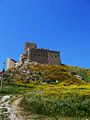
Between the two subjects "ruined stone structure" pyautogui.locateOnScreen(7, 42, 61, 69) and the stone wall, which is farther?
the stone wall

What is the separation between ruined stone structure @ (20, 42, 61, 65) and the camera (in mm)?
128375

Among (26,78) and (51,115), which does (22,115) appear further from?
(26,78)

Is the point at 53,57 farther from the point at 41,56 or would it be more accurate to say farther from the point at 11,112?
the point at 11,112

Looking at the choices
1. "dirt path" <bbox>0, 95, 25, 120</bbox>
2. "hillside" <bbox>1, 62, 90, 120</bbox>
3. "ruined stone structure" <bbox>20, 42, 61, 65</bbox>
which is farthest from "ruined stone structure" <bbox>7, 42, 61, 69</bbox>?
"dirt path" <bbox>0, 95, 25, 120</bbox>

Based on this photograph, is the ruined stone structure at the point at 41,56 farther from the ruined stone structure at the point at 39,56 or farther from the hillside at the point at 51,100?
the hillside at the point at 51,100

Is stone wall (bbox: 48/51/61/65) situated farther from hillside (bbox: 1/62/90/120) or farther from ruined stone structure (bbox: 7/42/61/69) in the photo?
hillside (bbox: 1/62/90/120)

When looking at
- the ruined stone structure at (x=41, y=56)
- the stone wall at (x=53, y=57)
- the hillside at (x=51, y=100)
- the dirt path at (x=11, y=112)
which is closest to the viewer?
the dirt path at (x=11, y=112)

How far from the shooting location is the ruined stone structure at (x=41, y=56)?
12838 cm

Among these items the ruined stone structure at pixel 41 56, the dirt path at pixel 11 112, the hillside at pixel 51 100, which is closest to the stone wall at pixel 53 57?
the ruined stone structure at pixel 41 56

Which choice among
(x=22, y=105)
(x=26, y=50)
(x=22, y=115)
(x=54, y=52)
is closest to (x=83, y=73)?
(x=54, y=52)

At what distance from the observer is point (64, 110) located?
51969 millimetres

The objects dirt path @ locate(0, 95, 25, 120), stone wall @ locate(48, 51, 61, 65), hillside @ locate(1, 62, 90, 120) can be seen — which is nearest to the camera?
dirt path @ locate(0, 95, 25, 120)

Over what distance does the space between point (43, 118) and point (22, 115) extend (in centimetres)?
318

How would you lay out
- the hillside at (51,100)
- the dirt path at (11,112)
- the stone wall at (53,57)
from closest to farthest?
the dirt path at (11,112)
the hillside at (51,100)
the stone wall at (53,57)
